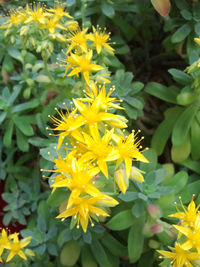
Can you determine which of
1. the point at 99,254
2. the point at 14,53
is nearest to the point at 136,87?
the point at 14,53

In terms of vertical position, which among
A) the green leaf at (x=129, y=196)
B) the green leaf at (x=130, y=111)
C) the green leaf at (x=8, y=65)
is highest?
the green leaf at (x=8, y=65)

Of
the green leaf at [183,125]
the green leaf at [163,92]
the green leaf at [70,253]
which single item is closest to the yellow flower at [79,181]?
the green leaf at [70,253]

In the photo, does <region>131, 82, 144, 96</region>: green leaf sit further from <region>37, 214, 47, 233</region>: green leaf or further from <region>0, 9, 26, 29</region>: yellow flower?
<region>37, 214, 47, 233</region>: green leaf

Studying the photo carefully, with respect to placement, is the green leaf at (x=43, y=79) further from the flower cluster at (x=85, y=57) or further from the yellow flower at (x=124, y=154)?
the yellow flower at (x=124, y=154)

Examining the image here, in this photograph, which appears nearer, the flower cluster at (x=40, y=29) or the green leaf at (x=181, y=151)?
the flower cluster at (x=40, y=29)

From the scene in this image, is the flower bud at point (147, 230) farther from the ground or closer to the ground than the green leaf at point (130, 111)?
closer to the ground

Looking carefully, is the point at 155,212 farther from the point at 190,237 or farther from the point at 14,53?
the point at 14,53

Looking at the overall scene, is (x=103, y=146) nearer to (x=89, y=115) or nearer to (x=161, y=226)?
(x=89, y=115)
